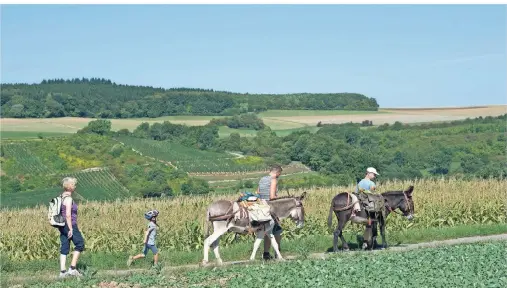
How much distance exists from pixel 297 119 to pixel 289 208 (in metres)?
107

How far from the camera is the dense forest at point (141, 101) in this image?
13025cm

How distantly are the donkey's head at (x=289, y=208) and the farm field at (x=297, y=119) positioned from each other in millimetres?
94115

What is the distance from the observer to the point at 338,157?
7619 centimetres

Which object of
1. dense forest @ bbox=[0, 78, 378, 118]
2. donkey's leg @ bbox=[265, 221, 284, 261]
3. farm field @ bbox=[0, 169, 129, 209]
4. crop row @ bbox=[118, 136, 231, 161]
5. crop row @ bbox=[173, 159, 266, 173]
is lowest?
farm field @ bbox=[0, 169, 129, 209]

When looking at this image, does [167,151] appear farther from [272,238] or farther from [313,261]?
[313,261]

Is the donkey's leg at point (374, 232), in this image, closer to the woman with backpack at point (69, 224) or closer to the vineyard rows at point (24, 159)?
the woman with backpack at point (69, 224)


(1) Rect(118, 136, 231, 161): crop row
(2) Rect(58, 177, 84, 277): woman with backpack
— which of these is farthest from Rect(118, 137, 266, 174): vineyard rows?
(2) Rect(58, 177, 84, 277): woman with backpack

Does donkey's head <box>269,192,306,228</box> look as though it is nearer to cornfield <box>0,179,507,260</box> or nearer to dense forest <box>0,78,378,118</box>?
cornfield <box>0,179,507,260</box>

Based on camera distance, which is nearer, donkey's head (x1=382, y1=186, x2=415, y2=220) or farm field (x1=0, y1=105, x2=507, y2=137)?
donkey's head (x1=382, y1=186, x2=415, y2=220)

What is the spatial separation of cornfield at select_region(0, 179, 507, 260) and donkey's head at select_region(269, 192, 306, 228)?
439cm

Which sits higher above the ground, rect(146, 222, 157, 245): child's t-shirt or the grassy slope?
rect(146, 222, 157, 245): child's t-shirt

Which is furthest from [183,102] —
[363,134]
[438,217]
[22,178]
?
[438,217]

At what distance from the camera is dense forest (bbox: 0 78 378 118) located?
130 m

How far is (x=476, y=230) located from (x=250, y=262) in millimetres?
10036
